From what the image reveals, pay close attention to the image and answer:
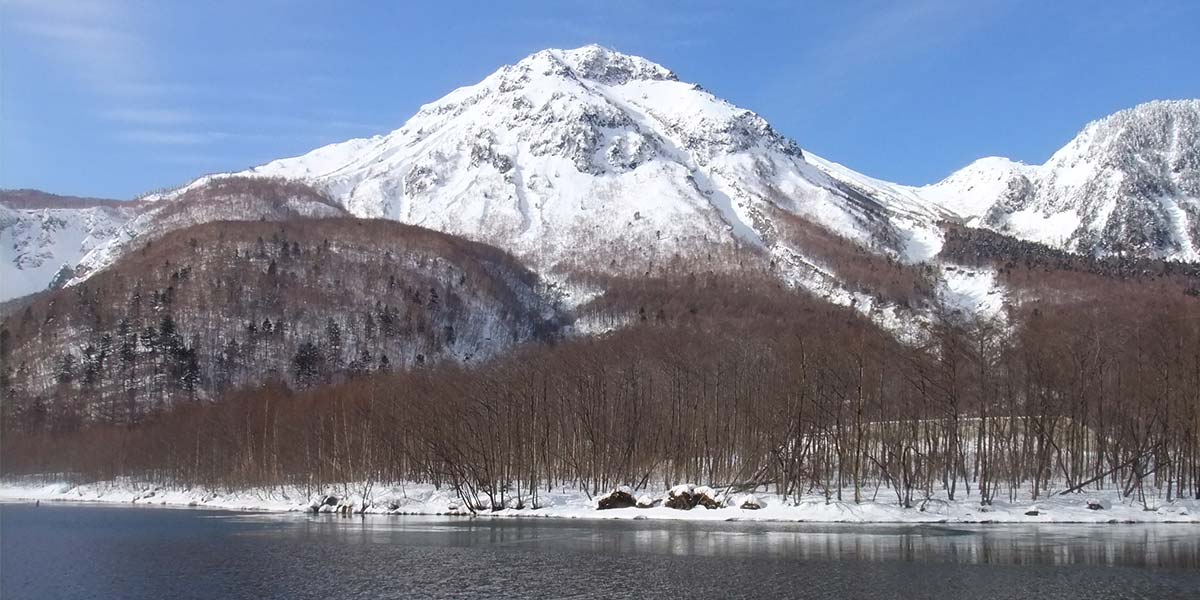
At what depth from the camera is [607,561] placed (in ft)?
159

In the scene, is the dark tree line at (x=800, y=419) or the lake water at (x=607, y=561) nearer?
the lake water at (x=607, y=561)

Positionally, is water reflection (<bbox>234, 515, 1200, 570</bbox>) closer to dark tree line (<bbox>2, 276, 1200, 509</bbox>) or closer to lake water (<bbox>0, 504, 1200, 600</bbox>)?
lake water (<bbox>0, 504, 1200, 600</bbox>)

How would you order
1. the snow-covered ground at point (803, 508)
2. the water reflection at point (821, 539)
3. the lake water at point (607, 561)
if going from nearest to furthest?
the lake water at point (607, 561), the water reflection at point (821, 539), the snow-covered ground at point (803, 508)

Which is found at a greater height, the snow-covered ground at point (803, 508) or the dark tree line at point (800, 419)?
the dark tree line at point (800, 419)

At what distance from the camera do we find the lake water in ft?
132

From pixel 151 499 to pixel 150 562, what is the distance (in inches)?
2886

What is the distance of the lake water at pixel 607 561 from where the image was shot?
40.2m

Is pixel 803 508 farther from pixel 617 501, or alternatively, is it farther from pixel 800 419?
pixel 617 501

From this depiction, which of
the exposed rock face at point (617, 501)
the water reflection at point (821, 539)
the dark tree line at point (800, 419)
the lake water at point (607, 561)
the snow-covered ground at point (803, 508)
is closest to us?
the lake water at point (607, 561)

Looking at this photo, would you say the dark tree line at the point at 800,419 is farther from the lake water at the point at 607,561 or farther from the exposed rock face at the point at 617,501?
the lake water at the point at 607,561

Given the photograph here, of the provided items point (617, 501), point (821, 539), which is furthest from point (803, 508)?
point (821, 539)

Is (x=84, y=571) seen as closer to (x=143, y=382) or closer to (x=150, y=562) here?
(x=150, y=562)

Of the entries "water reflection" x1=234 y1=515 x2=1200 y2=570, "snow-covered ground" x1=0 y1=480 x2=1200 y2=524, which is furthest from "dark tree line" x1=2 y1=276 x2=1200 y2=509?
"water reflection" x1=234 y1=515 x2=1200 y2=570

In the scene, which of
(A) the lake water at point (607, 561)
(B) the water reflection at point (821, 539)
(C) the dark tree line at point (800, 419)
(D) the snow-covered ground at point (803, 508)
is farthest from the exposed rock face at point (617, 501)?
(C) the dark tree line at point (800, 419)
